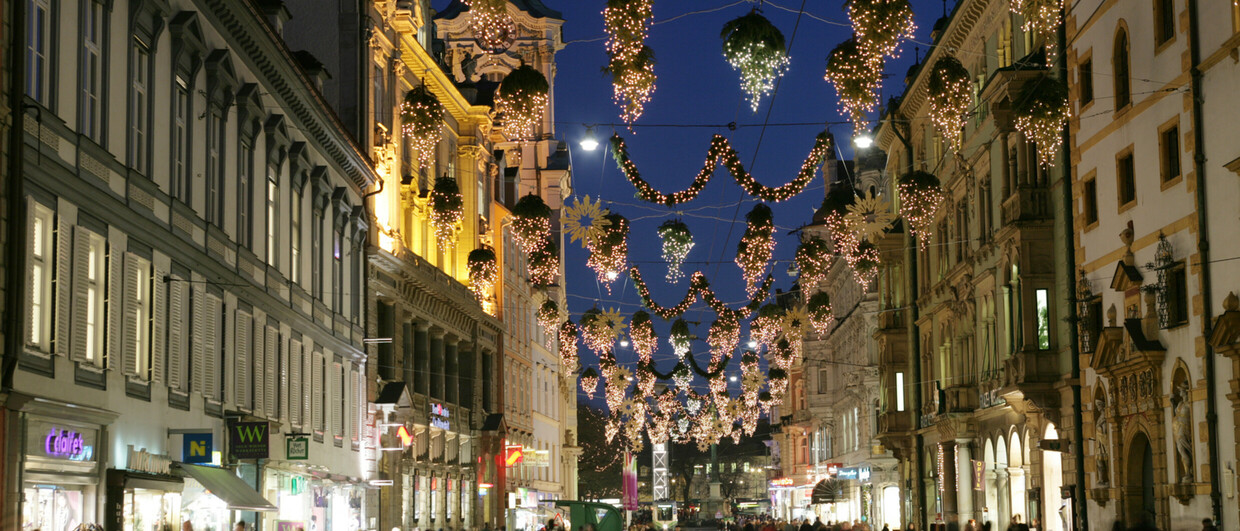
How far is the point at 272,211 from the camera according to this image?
32.6 m

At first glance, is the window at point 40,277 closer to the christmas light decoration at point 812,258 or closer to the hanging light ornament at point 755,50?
the hanging light ornament at point 755,50

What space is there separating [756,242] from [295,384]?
10.8m

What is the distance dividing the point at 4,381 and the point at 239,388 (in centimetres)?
1165

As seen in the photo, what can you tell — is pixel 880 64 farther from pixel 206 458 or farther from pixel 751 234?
pixel 751 234

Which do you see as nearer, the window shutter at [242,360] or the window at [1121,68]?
the window shutter at [242,360]

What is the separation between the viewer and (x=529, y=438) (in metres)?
70.8

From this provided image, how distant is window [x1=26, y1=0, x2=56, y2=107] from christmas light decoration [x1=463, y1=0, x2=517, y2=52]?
5430 mm

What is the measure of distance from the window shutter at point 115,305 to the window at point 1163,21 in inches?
714

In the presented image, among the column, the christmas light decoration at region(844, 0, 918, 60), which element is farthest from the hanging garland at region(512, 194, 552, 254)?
the column

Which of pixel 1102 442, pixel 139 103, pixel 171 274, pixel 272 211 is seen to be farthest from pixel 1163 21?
pixel 272 211

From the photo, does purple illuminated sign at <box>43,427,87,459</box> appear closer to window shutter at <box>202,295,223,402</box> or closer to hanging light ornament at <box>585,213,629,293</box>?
window shutter at <box>202,295,223,402</box>

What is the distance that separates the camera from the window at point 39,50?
1859 centimetres

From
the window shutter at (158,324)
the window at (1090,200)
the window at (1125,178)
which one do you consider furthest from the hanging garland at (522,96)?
the window at (1090,200)

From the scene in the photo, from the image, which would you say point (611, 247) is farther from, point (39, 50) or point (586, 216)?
point (39, 50)
